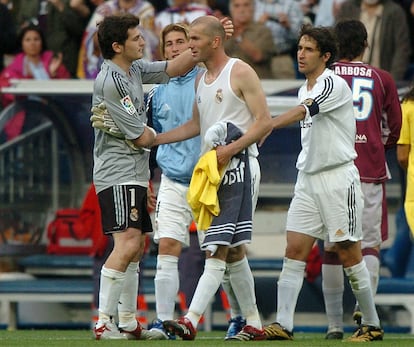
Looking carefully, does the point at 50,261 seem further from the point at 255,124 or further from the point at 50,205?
the point at 255,124

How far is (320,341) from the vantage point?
403 inches

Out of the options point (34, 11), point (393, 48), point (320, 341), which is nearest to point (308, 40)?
point (320, 341)

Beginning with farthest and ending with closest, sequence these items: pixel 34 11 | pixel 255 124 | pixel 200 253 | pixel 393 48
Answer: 1. pixel 34 11
2. pixel 393 48
3. pixel 200 253
4. pixel 255 124

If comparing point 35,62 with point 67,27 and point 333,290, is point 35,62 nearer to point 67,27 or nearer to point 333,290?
point 67,27

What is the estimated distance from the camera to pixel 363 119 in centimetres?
1084

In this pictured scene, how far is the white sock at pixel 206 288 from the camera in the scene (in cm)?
942

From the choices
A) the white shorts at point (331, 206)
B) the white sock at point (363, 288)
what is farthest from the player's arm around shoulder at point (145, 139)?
the white sock at point (363, 288)

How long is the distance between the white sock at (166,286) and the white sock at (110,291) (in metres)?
0.66

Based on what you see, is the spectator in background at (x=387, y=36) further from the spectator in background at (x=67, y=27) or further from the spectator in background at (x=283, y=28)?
the spectator in background at (x=67, y=27)

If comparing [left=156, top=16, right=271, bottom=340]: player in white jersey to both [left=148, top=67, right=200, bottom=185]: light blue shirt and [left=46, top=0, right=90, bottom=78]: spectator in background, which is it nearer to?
[left=148, top=67, right=200, bottom=185]: light blue shirt

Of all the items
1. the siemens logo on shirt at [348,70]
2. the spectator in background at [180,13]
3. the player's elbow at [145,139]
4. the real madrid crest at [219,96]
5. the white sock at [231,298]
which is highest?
the spectator in background at [180,13]

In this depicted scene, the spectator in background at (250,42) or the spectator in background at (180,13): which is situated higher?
the spectator in background at (180,13)

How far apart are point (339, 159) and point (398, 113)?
1119mm

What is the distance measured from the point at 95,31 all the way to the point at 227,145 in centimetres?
666
